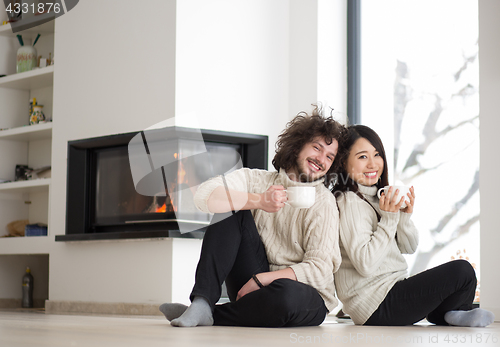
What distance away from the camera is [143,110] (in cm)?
340

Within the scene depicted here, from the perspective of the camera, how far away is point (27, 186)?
13.1 ft

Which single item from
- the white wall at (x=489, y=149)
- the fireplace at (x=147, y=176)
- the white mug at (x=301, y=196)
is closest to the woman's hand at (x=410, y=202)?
the white mug at (x=301, y=196)

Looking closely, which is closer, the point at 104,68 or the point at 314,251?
the point at 314,251

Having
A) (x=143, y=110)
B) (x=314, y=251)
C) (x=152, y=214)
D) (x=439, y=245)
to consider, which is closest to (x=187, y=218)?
(x=152, y=214)

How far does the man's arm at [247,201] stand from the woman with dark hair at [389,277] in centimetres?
26

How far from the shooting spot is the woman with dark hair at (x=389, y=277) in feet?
5.97

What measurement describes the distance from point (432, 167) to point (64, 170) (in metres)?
2.22

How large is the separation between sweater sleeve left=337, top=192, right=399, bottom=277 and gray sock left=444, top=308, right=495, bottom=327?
30 cm

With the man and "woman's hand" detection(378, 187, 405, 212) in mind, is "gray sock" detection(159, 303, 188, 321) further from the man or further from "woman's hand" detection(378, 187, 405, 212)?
"woman's hand" detection(378, 187, 405, 212)

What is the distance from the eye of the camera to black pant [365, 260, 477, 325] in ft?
5.97

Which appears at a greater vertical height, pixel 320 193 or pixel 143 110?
pixel 143 110

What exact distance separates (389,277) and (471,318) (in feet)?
0.91

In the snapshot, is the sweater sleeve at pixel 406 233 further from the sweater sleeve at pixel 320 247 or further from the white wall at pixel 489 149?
the white wall at pixel 489 149

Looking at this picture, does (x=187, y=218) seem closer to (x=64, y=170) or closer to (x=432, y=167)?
(x=64, y=170)
